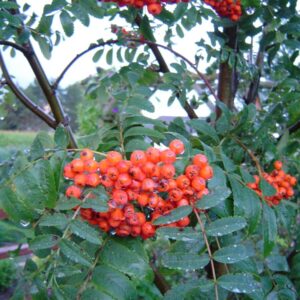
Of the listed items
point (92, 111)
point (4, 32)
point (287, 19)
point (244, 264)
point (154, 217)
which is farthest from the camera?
point (92, 111)

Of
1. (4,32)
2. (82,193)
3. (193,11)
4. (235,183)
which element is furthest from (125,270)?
(193,11)

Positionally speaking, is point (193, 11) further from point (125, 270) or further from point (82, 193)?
point (125, 270)

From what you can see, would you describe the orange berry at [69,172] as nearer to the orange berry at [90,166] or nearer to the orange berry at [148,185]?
the orange berry at [90,166]

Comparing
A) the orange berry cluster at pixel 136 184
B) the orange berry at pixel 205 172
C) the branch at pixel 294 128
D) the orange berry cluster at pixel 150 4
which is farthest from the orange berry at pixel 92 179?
the branch at pixel 294 128

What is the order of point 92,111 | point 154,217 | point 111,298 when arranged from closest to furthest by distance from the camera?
point 111,298 < point 154,217 < point 92,111

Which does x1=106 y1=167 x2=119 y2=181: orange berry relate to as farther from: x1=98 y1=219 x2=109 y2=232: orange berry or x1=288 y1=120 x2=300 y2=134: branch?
x1=288 y1=120 x2=300 y2=134: branch

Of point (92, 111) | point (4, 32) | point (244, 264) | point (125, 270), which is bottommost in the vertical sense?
point (92, 111)

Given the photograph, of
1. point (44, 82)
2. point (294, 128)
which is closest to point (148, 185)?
point (44, 82)

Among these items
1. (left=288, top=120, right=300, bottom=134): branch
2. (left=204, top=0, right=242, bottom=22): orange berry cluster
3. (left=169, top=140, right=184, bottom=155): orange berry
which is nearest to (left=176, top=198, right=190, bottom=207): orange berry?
(left=169, top=140, right=184, bottom=155): orange berry

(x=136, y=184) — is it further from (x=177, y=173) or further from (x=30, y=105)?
Answer: (x=30, y=105)

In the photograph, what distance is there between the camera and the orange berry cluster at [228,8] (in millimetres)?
1469

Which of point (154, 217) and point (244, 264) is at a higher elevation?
point (154, 217)

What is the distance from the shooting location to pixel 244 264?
2.99 feet

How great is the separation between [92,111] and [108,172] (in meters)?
5.09
